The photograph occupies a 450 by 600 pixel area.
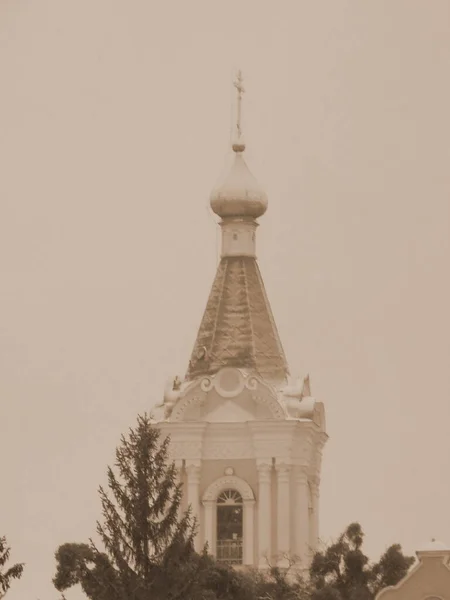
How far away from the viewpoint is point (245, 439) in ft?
298

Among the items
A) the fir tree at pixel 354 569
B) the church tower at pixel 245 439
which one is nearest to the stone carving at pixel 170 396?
the church tower at pixel 245 439

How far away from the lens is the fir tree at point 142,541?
6994cm

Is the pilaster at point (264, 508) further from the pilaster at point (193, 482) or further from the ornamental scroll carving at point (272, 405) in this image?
the pilaster at point (193, 482)

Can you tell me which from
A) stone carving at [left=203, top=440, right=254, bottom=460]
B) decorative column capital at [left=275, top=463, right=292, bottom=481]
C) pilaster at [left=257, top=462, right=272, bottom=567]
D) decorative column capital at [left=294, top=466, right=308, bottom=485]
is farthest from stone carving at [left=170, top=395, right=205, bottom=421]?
decorative column capital at [left=294, top=466, right=308, bottom=485]

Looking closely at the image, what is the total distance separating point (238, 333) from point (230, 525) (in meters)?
4.70

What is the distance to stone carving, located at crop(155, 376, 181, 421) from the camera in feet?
299

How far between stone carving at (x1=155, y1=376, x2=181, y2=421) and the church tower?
0.02 metres

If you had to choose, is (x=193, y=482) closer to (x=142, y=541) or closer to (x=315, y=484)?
(x=315, y=484)

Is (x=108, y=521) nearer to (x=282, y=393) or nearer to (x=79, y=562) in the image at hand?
(x=79, y=562)

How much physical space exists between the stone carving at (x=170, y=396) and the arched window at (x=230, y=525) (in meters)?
2.35

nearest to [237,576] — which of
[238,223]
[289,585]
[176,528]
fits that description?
[289,585]

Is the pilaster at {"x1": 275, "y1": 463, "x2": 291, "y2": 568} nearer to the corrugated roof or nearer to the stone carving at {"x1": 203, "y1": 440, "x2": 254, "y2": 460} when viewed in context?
the stone carving at {"x1": 203, "y1": 440, "x2": 254, "y2": 460}

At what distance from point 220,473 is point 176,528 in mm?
19891

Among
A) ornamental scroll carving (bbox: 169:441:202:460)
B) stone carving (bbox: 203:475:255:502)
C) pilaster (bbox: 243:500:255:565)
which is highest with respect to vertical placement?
ornamental scroll carving (bbox: 169:441:202:460)
